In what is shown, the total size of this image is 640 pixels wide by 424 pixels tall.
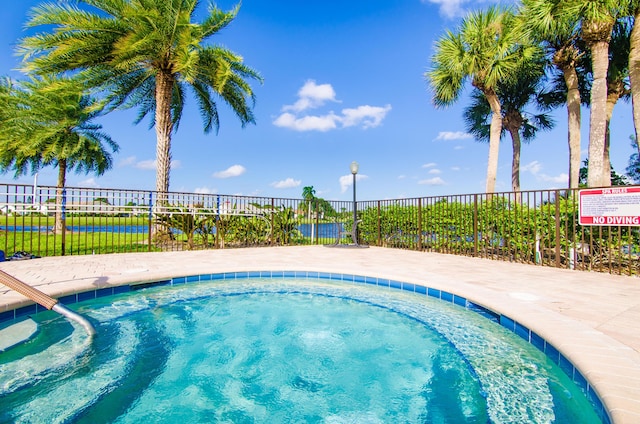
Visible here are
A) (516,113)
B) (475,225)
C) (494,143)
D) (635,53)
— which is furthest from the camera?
(516,113)

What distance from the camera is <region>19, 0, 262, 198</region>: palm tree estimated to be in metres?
8.34

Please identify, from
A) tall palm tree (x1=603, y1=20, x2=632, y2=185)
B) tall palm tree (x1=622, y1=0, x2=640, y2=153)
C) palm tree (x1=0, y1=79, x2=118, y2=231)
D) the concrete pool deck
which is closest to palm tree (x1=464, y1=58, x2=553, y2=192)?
tall palm tree (x1=603, y1=20, x2=632, y2=185)

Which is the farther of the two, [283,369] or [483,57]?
[483,57]

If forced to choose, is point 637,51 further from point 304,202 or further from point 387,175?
point 387,175

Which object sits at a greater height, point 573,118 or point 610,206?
point 573,118

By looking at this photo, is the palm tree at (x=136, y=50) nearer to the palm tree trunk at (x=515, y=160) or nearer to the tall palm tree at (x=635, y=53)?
the tall palm tree at (x=635, y=53)

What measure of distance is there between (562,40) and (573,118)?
236 cm

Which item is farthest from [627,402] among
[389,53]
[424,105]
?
[389,53]

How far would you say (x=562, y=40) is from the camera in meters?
9.50

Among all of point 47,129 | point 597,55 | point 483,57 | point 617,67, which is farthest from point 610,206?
point 47,129

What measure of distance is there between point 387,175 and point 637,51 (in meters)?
16.3

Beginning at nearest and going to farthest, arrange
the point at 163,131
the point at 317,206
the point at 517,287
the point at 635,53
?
the point at 517,287 → the point at 635,53 → the point at 163,131 → the point at 317,206

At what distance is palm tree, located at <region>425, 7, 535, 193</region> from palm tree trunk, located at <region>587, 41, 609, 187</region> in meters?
2.46

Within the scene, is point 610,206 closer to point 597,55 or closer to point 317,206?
point 597,55
